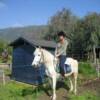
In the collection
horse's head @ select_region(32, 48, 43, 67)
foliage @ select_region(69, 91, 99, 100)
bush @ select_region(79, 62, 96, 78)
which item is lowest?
A: foliage @ select_region(69, 91, 99, 100)

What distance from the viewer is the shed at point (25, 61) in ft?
62.7

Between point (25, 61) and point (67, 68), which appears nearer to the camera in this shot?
point (67, 68)

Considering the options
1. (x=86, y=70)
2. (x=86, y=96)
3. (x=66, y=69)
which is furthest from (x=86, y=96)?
(x=86, y=70)

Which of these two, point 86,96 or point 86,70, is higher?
point 86,70

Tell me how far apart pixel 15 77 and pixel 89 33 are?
84.2 feet

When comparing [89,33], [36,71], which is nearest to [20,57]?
[36,71]

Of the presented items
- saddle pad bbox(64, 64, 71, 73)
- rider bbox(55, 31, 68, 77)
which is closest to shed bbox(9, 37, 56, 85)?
saddle pad bbox(64, 64, 71, 73)

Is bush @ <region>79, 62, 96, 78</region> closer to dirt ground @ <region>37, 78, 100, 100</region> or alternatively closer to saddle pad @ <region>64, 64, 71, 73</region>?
dirt ground @ <region>37, 78, 100, 100</region>

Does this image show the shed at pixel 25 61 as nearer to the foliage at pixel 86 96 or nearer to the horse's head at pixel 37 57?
the foliage at pixel 86 96

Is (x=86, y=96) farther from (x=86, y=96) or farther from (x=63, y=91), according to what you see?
(x=63, y=91)

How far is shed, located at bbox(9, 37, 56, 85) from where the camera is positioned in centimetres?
1912

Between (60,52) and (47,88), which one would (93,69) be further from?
(60,52)

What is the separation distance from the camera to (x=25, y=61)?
20672 mm

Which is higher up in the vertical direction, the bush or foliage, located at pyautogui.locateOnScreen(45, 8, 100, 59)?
foliage, located at pyautogui.locateOnScreen(45, 8, 100, 59)
